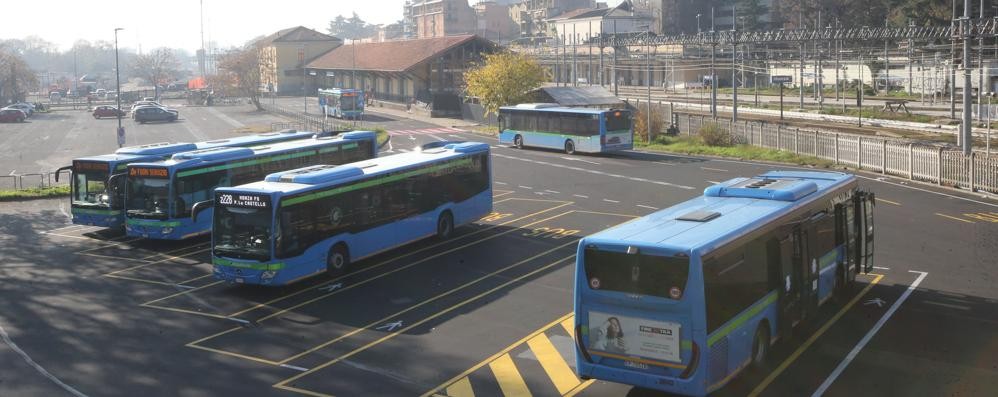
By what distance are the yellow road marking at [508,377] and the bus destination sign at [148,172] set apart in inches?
539

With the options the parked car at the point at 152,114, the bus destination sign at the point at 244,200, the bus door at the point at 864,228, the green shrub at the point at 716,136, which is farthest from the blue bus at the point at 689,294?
the parked car at the point at 152,114

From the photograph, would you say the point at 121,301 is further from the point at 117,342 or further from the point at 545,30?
the point at 545,30

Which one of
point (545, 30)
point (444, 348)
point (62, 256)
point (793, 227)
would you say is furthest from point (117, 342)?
point (545, 30)

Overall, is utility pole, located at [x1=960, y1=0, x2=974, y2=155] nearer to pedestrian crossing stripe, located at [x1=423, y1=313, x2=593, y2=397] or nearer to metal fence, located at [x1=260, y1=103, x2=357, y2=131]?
pedestrian crossing stripe, located at [x1=423, y1=313, x2=593, y2=397]

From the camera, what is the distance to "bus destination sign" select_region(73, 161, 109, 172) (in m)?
27.3

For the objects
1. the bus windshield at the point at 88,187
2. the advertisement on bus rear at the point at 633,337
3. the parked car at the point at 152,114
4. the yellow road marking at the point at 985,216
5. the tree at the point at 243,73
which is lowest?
the yellow road marking at the point at 985,216

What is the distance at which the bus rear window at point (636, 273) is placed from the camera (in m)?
12.0

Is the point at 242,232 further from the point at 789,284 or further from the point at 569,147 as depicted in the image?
the point at 569,147

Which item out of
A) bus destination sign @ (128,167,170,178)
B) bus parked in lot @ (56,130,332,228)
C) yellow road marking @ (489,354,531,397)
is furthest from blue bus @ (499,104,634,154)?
yellow road marking @ (489,354,531,397)

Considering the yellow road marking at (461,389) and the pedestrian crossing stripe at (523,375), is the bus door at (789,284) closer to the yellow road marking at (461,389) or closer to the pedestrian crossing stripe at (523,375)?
the pedestrian crossing stripe at (523,375)

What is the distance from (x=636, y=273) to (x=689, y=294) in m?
0.77

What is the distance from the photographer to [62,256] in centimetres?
2481

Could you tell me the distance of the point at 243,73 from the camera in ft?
339

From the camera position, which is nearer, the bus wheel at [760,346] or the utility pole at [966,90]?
the bus wheel at [760,346]
